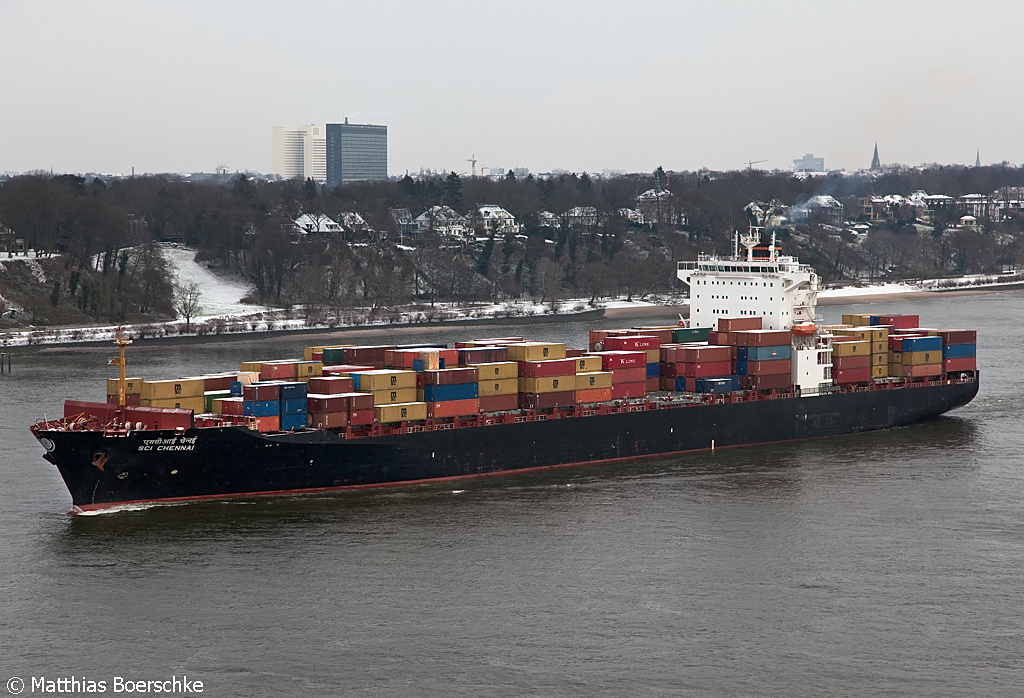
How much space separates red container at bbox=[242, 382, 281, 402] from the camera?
3478 cm

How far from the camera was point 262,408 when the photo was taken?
34.9m

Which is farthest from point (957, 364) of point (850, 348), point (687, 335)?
point (687, 335)

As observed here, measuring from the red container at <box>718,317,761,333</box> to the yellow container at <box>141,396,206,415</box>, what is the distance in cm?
1955

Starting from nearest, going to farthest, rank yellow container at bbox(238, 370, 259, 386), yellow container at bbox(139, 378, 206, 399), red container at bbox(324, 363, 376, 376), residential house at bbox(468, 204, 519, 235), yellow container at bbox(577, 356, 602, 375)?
yellow container at bbox(139, 378, 206, 399) → yellow container at bbox(238, 370, 259, 386) → red container at bbox(324, 363, 376, 376) → yellow container at bbox(577, 356, 602, 375) → residential house at bbox(468, 204, 519, 235)

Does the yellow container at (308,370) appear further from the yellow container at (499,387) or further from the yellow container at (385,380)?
the yellow container at (499,387)

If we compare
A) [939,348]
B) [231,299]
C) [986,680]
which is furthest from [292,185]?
[986,680]

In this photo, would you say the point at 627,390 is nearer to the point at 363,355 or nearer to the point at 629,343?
the point at 629,343

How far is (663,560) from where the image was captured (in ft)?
99.1

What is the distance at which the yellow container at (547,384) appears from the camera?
3997cm

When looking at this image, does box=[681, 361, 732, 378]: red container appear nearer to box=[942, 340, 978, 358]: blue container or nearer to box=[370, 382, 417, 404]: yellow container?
box=[370, 382, 417, 404]: yellow container

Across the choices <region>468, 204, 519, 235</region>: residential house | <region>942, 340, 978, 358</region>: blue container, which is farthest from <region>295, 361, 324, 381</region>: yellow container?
<region>468, 204, 519, 235</region>: residential house

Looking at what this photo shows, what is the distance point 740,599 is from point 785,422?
19.6m

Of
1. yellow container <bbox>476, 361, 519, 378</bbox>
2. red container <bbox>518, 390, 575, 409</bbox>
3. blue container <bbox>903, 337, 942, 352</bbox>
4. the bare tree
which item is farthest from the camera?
the bare tree

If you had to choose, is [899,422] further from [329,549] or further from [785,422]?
[329,549]
